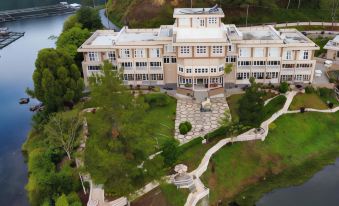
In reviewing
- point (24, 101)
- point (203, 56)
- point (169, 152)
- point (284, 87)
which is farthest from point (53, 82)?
point (284, 87)

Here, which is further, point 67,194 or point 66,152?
point 66,152

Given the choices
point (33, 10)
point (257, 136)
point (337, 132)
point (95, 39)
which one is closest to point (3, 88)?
point (95, 39)

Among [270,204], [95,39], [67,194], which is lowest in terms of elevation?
[270,204]

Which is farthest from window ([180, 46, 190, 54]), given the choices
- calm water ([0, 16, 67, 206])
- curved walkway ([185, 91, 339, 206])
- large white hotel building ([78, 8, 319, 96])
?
calm water ([0, 16, 67, 206])

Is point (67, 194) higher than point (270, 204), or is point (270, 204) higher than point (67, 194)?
point (67, 194)

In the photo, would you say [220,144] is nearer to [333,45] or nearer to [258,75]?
[258,75]

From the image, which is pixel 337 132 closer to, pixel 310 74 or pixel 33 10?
pixel 310 74

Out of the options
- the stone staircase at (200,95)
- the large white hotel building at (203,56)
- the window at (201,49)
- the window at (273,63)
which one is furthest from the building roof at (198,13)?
the stone staircase at (200,95)
